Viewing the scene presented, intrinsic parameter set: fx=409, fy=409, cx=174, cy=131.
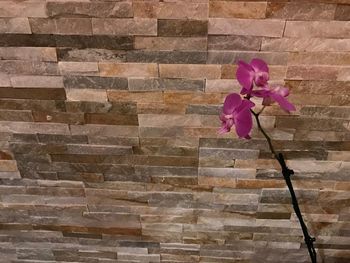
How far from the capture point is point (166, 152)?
3.36 feet

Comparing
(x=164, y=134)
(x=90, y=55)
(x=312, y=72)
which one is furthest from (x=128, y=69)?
(x=312, y=72)

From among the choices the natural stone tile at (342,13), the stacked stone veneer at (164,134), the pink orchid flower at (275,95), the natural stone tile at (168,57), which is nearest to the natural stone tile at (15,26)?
the stacked stone veneer at (164,134)

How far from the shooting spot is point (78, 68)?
89cm

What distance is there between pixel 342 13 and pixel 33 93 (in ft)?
2.24

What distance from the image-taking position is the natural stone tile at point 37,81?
92 centimetres

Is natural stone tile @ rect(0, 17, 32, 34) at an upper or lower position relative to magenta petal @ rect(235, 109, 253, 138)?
upper

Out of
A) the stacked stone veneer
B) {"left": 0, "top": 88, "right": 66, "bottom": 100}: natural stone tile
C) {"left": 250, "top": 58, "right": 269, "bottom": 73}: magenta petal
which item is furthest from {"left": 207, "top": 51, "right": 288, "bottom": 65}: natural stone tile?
{"left": 0, "top": 88, "right": 66, "bottom": 100}: natural stone tile

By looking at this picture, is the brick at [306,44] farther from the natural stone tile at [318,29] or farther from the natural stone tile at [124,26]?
the natural stone tile at [124,26]

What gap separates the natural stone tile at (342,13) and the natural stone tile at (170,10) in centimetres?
25

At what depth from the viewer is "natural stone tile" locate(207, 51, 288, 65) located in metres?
0.85

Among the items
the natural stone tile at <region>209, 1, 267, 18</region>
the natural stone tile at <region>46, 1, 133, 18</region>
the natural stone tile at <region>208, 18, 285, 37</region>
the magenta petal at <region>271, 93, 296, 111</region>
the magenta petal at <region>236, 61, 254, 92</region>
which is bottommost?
the magenta petal at <region>271, 93, 296, 111</region>

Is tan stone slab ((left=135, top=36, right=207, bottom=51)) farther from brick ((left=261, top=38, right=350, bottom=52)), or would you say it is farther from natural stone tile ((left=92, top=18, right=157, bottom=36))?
brick ((left=261, top=38, right=350, bottom=52))

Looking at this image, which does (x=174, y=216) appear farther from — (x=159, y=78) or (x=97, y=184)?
(x=159, y=78)

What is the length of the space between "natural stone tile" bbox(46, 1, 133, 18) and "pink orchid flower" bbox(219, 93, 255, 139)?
277 millimetres
